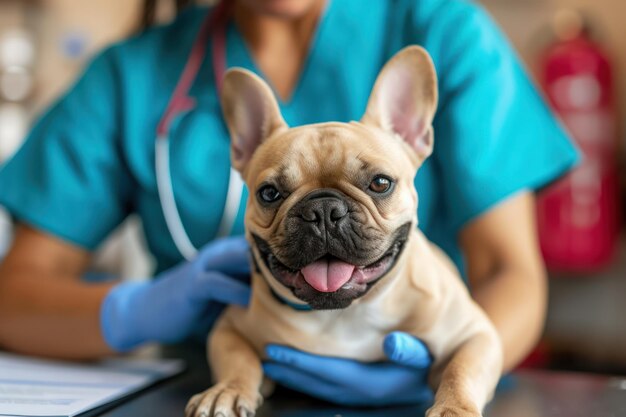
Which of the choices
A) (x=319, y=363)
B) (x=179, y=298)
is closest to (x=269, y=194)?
(x=319, y=363)

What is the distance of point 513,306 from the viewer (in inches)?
36.3

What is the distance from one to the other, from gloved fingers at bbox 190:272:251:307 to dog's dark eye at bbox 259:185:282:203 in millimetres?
174

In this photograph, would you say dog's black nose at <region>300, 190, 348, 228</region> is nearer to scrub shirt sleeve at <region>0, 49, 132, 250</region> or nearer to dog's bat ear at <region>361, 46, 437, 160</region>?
dog's bat ear at <region>361, 46, 437, 160</region>

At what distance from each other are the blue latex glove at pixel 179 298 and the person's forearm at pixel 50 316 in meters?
0.03

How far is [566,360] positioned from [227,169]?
6.77 ft

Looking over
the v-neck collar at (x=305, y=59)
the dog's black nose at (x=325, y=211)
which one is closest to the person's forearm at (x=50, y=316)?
the v-neck collar at (x=305, y=59)

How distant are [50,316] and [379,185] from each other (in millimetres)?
623

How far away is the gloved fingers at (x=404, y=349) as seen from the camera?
2.20 feet

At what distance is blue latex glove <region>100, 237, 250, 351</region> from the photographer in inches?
33.6

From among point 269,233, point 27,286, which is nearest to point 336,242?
point 269,233

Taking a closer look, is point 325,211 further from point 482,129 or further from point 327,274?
point 482,129

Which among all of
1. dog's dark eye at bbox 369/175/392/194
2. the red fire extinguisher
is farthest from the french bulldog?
the red fire extinguisher

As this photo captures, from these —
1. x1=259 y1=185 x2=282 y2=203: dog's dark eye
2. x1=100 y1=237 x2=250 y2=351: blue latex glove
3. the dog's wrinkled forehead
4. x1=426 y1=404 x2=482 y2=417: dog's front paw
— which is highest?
the dog's wrinkled forehead

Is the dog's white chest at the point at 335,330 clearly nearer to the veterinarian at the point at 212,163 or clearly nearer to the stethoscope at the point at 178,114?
the veterinarian at the point at 212,163
